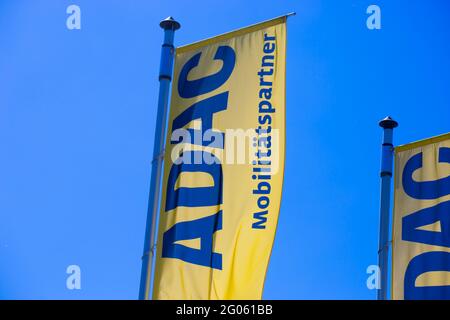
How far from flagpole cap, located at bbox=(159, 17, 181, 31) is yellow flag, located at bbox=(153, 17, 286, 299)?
96 cm

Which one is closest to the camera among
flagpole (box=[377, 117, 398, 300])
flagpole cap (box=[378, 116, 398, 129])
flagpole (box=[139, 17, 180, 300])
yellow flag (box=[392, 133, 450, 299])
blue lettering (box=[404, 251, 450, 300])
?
flagpole (box=[139, 17, 180, 300])

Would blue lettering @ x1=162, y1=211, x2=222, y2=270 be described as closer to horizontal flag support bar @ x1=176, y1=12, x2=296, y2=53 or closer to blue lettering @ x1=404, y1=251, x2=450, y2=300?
horizontal flag support bar @ x1=176, y1=12, x2=296, y2=53

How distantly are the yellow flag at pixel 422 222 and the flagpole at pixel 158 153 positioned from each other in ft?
16.6

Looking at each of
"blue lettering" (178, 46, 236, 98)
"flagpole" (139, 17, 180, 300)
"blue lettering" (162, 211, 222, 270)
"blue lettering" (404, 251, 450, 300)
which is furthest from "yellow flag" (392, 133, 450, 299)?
"flagpole" (139, 17, 180, 300)

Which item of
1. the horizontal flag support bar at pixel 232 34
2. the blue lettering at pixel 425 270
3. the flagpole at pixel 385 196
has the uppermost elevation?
the horizontal flag support bar at pixel 232 34

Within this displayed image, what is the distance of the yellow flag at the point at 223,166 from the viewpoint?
14172 mm

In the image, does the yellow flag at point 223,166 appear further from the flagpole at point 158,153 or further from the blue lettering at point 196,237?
the flagpole at point 158,153

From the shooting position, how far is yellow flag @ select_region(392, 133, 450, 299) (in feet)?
56.2

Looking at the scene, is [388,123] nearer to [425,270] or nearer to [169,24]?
[425,270]

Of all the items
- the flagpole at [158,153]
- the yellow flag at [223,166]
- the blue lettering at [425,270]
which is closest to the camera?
the yellow flag at [223,166]

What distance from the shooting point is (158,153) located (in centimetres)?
1541

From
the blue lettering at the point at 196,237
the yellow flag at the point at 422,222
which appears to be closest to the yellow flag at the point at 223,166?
the blue lettering at the point at 196,237

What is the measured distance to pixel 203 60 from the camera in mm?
15617

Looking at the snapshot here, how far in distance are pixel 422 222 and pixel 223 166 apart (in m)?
4.81
